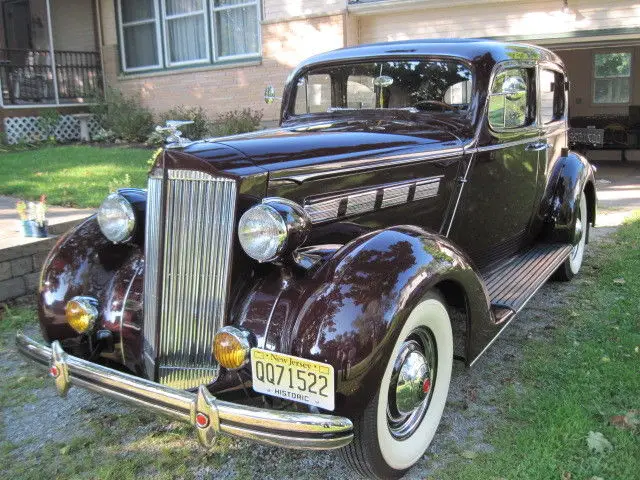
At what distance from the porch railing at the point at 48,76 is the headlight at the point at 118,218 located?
12.3 m

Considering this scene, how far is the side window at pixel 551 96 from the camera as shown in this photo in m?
4.59

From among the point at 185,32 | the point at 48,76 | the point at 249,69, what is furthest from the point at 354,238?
the point at 48,76

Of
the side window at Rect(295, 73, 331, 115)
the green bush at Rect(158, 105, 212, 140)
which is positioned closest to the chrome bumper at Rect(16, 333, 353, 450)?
the side window at Rect(295, 73, 331, 115)

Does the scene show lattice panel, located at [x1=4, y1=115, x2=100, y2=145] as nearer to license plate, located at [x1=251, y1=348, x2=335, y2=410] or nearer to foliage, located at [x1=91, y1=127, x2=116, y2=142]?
foliage, located at [x1=91, y1=127, x2=116, y2=142]

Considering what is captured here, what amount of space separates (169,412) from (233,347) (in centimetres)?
32

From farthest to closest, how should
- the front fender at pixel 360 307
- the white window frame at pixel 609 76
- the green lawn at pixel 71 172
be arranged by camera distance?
the white window frame at pixel 609 76 < the green lawn at pixel 71 172 < the front fender at pixel 360 307

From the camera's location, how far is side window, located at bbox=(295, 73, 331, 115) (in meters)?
4.24

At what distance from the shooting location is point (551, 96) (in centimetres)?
503

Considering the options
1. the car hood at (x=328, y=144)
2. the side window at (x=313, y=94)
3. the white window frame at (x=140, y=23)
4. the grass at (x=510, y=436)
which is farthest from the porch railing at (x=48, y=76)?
the car hood at (x=328, y=144)

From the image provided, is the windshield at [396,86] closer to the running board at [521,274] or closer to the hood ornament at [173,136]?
the running board at [521,274]

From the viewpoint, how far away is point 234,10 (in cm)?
1261

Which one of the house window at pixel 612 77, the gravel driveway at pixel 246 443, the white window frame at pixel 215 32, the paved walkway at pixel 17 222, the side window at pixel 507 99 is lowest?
the gravel driveway at pixel 246 443

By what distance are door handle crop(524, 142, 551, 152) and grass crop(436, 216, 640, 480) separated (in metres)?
1.17

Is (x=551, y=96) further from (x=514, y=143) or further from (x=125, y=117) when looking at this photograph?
(x=125, y=117)
